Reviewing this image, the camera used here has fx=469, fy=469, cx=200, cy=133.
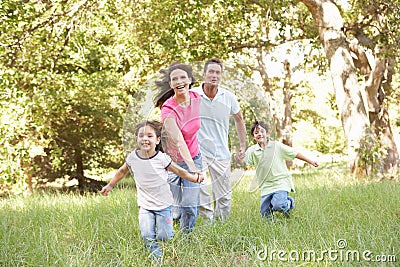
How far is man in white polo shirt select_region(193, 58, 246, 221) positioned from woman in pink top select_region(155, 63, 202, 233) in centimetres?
13

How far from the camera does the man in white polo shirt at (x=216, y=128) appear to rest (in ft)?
12.8

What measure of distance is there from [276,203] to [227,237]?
1.04m

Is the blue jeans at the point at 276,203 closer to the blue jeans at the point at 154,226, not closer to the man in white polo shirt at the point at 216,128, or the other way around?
the man in white polo shirt at the point at 216,128

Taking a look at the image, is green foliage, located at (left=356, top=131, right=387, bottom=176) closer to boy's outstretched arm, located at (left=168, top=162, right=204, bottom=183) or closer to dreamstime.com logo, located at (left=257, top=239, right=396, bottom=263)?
dreamstime.com logo, located at (left=257, top=239, right=396, bottom=263)

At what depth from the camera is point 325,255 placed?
3.38 metres

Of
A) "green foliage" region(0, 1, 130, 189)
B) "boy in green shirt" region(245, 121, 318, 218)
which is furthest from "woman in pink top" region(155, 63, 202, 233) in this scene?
"green foliage" region(0, 1, 130, 189)

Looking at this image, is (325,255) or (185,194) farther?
(185,194)

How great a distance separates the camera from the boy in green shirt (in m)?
4.87

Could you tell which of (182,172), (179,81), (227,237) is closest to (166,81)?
(179,81)

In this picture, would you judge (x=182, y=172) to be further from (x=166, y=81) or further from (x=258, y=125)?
(x=258, y=125)

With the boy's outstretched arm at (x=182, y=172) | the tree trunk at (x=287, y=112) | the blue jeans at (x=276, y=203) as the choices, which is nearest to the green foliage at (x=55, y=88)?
the blue jeans at (x=276, y=203)

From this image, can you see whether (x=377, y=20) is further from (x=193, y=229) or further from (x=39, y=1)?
(x=193, y=229)

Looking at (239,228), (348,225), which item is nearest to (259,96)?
(239,228)

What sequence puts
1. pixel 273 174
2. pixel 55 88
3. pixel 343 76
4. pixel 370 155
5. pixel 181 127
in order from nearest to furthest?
pixel 181 127
pixel 273 174
pixel 370 155
pixel 343 76
pixel 55 88
